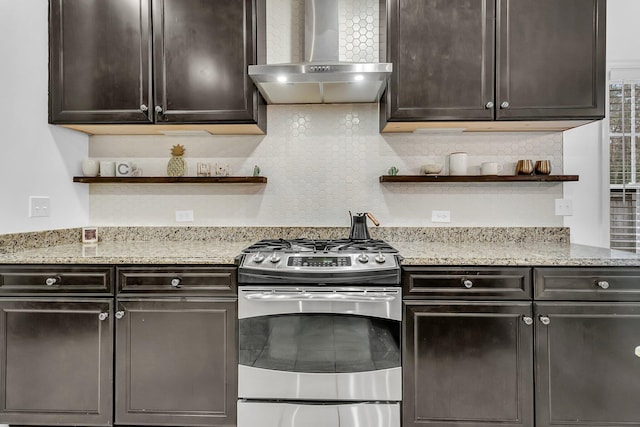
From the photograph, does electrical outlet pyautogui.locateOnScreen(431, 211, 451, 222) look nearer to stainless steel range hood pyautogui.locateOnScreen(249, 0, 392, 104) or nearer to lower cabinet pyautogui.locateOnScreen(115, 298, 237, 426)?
stainless steel range hood pyautogui.locateOnScreen(249, 0, 392, 104)

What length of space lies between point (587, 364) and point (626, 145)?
5.03 feet

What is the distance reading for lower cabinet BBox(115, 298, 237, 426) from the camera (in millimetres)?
1711

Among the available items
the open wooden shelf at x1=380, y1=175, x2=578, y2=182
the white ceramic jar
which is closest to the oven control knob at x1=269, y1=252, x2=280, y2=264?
the open wooden shelf at x1=380, y1=175, x2=578, y2=182

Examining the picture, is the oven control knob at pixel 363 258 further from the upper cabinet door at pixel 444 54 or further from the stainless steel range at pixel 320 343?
the upper cabinet door at pixel 444 54

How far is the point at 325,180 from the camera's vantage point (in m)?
2.41

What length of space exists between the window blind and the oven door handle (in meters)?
1.83

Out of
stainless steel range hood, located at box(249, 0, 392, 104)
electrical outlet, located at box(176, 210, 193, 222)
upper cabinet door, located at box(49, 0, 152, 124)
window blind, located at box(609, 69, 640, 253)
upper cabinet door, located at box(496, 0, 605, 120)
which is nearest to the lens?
stainless steel range hood, located at box(249, 0, 392, 104)

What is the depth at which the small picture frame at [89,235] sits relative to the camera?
7.63ft

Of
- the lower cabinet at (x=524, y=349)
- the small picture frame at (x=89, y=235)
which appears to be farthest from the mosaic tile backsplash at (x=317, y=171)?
the lower cabinet at (x=524, y=349)

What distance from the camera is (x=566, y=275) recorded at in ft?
5.43

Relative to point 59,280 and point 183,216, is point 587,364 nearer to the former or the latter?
point 183,216

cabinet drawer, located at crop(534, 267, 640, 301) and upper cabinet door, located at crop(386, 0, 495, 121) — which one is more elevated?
upper cabinet door, located at crop(386, 0, 495, 121)

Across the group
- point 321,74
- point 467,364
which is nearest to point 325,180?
point 321,74

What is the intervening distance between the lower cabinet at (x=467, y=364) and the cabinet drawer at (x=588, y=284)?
13cm
